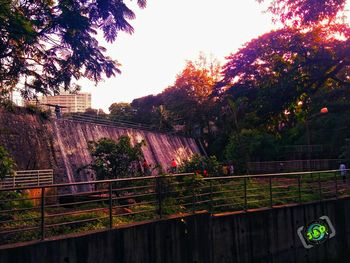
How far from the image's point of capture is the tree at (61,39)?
349 inches

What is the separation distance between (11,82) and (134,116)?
4785 cm

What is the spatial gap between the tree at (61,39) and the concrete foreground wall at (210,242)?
415cm

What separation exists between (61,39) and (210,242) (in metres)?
6.01

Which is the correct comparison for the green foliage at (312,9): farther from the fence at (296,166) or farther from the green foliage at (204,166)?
the fence at (296,166)

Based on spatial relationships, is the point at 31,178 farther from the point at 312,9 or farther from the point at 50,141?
the point at 312,9

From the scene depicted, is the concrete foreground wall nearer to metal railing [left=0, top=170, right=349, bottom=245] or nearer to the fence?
metal railing [left=0, top=170, right=349, bottom=245]

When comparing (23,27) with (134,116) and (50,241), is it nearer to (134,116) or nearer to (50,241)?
(50,241)

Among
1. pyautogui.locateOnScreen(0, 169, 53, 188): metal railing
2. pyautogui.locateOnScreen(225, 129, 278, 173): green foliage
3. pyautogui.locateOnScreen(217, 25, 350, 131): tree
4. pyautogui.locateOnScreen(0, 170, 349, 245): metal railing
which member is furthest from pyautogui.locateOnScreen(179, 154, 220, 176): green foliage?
pyautogui.locateOnScreen(225, 129, 278, 173): green foliage

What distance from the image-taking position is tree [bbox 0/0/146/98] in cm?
887

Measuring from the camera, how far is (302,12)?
14.3 metres

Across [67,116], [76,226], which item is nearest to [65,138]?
[67,116]

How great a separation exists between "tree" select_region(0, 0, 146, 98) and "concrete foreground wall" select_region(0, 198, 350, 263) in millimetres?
4148

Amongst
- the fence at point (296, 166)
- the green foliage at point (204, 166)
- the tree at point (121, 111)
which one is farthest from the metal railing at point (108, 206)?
the tree at point (121, 111)

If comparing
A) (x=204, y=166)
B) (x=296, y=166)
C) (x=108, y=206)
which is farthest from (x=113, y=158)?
(x=296, y=166)
